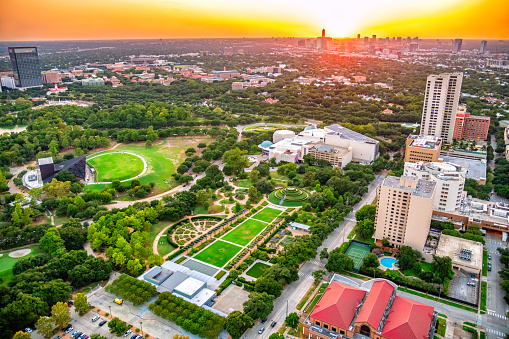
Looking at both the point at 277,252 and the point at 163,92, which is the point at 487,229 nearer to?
the point at 277,252

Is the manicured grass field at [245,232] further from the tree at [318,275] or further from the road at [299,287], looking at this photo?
the tree at [318,275]

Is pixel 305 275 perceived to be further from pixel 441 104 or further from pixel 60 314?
pixel 441 104

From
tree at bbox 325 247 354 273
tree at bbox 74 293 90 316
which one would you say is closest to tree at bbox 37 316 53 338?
tree at bbox 74 293 90 316

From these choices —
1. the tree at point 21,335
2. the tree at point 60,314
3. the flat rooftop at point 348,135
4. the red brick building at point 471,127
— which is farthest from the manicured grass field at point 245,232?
the red brick building at point 471,127

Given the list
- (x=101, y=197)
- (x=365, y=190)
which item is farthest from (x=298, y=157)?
(x=101, y=197)

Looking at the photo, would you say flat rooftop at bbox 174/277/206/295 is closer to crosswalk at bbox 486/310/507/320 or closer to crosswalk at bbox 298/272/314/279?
crosswalk at bbox 298/272/314/279
